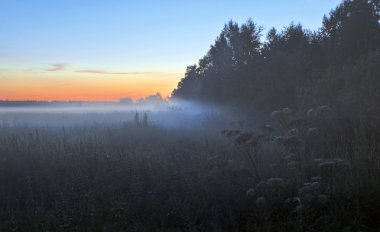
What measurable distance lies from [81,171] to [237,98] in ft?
81.6

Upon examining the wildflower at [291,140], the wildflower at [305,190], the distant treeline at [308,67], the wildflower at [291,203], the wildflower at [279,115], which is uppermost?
the distant treeline at [308,67]

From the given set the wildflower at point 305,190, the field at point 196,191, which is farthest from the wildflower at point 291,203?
the wildflower at point 305,190

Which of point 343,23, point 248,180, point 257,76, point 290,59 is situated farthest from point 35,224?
point 343,23

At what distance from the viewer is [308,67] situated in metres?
25.8

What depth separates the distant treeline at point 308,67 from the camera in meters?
15.7

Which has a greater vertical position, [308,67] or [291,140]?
[308,67]

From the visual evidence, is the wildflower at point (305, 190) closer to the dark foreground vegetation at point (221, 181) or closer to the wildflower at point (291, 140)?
the dark foreground vegetation at point (221, 181)

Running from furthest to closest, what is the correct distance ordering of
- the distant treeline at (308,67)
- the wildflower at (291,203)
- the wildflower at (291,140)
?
the distant treeline at (308,67) < the wildflower at (291,140) < the wildflower at (291,203)

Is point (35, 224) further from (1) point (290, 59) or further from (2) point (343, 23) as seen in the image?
(2) point (343, 23)

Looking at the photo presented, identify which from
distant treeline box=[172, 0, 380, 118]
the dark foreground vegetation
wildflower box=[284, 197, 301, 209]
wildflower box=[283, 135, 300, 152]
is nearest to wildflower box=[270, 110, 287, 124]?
the dark foreground vegetation

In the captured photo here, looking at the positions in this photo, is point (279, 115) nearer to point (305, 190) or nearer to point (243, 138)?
point (243, 138)

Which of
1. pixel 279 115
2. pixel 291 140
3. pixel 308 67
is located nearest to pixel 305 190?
pixel 291 140

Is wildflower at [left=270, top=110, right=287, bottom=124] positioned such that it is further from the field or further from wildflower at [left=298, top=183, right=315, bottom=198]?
wildflower at [left=298, top=183, right=315, bottom=198]

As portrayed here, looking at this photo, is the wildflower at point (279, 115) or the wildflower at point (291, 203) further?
the wildflower at point (279, 115)
